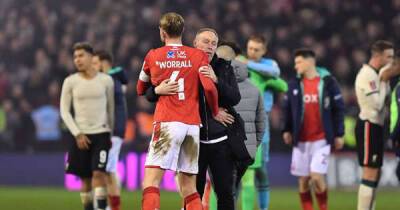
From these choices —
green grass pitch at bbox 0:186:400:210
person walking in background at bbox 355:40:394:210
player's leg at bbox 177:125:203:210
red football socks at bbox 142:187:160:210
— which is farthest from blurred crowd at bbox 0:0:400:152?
red football socks at bbox 142:187:160:210

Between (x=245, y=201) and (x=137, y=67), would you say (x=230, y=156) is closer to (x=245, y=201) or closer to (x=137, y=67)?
(x=245, y=201)

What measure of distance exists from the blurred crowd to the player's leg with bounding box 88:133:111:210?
9.19 metres

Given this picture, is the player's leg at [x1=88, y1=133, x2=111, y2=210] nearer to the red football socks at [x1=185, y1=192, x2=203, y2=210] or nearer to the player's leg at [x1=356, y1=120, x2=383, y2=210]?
the player's leg at [x1=356, y1=120, x2=383, y2=210]

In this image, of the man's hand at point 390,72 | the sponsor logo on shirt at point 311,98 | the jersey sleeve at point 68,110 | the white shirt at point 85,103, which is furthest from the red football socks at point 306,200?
the jersey sleeve at point 68,110

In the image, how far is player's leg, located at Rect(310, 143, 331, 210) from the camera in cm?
1285

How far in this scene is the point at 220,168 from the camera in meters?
9.48

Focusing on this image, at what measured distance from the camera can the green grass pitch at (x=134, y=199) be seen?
1557cm

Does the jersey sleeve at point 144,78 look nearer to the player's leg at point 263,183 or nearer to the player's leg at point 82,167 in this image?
the player's leg at point 82,167

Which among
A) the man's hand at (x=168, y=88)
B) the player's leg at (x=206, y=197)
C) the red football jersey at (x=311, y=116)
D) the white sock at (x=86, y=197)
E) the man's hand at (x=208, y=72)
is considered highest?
the man's hand at (x=208, y=72)

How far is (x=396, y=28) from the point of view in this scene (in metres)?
25.1

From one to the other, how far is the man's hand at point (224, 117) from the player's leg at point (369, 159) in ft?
10.0

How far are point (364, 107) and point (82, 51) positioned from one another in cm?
370

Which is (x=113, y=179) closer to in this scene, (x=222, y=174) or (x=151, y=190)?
(x=222, y=174)

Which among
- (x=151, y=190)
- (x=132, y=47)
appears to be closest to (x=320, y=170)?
(x=151, y=190)
